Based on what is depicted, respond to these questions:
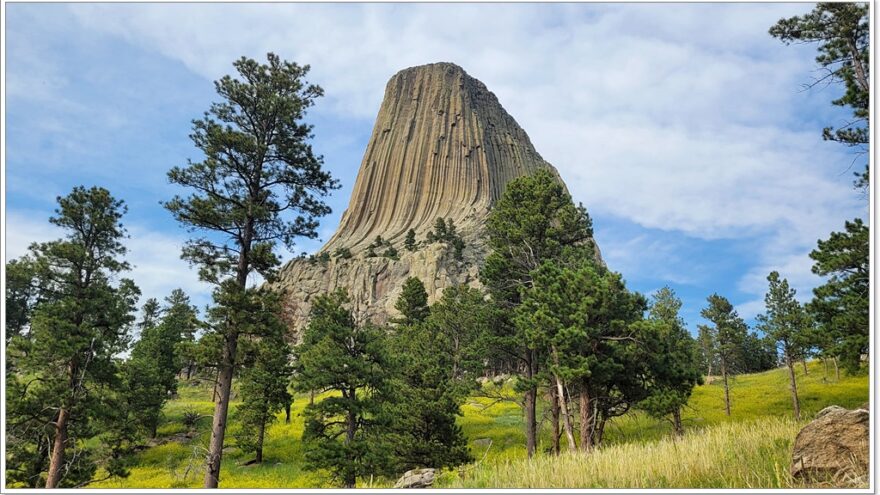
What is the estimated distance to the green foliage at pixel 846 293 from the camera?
15.1 meters

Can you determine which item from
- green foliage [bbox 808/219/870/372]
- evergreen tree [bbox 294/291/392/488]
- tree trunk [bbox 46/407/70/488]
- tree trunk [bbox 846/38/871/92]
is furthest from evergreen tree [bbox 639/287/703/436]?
tree trunk [bbox 46/407/70/488]

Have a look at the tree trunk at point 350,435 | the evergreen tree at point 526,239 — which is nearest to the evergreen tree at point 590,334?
the evergreen tree at point 526,239

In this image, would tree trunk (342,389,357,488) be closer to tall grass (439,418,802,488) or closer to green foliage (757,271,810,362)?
tall grass (439,418,802,488)

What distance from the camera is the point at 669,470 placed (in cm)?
626

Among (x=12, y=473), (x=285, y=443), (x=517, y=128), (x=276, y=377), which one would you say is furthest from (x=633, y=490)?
(x=517, y=128)

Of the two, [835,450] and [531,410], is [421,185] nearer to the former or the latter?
[531,410]

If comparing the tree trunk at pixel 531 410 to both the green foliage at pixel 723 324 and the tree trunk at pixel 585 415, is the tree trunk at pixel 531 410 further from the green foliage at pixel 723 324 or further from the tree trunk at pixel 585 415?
the green foliage at pixel 723 324

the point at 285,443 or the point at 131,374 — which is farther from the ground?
the point at 131,374

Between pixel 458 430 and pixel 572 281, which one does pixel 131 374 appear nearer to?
pixel 458 430

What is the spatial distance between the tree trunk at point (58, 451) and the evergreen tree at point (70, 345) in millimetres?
34

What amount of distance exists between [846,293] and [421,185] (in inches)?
5300

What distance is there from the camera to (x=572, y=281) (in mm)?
17359

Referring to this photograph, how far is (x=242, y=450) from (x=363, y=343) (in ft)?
51.7

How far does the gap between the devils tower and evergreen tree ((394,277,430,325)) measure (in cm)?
3278
